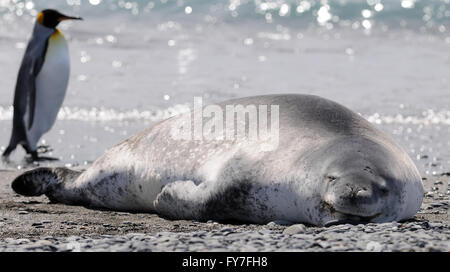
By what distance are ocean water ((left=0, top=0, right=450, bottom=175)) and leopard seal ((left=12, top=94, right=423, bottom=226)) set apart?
2.33 metres

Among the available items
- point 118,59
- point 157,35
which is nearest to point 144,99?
point 118,59

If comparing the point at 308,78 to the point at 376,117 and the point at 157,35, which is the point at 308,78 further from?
the point at 157,35

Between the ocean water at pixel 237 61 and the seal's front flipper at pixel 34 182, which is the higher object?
the ocean water at pixel 237 61

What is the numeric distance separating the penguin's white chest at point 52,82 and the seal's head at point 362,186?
19.5 ft

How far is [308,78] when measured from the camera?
1392 cm

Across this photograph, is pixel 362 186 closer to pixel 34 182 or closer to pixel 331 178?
pixel 331 178

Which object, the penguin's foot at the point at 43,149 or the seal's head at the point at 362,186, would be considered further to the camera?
the penguin's foot at the point at 43,149

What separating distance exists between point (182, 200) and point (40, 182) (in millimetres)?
1414

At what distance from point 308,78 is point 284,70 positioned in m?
1.16

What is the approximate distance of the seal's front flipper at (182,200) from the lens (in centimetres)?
491

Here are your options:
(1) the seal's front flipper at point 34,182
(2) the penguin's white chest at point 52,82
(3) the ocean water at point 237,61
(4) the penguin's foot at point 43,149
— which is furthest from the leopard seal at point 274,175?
(2) the penguin's white chest at point 52,82

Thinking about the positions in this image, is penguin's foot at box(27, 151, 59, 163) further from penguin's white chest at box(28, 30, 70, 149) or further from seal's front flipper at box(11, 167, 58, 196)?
seal's front flipper at box(11, 167, 58, 196)
